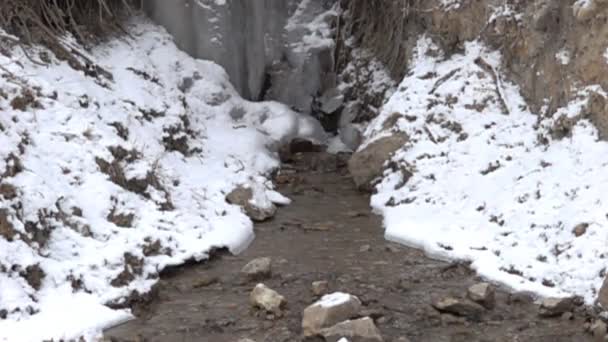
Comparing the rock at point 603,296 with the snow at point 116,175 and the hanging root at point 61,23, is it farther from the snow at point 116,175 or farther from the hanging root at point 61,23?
the hanging root at point 61,23

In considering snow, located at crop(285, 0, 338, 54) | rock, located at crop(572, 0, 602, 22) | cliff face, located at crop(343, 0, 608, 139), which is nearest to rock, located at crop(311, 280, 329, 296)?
cliff face, located at crop(343, 0, 608, 139)

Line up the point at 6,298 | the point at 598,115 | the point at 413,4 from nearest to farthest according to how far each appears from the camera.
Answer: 1. the point at 6,298
2. the point at 598,115
3. the point at 413,4

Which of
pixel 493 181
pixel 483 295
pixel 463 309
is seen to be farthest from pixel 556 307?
pixel 493 181

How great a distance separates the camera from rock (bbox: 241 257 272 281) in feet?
20.0

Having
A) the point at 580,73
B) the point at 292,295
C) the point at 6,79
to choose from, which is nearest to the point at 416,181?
the point at 580,73

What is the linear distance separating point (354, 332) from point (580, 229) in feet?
6.62

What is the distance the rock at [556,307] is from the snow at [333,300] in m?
1.28

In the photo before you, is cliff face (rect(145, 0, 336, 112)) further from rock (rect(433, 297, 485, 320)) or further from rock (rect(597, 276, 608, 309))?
rock (rect(597, 276, 608, 309))

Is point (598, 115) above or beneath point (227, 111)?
above

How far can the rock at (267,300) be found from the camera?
541cm

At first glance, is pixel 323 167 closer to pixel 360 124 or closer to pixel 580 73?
pixel 360 124

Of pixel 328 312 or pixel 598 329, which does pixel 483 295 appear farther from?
pixel 328 312

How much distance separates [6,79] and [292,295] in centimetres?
306

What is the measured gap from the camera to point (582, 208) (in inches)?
235
